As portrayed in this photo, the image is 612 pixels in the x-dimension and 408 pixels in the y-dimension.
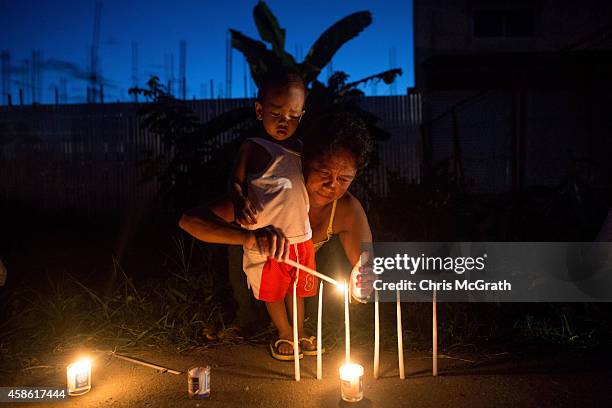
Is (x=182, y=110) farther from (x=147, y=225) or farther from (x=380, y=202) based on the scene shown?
(x=380, y=202)

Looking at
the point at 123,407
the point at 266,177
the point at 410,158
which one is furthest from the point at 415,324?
the point at 410,158

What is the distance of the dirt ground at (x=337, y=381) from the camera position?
2076 mm

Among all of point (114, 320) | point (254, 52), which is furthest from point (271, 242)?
point (254, 52)

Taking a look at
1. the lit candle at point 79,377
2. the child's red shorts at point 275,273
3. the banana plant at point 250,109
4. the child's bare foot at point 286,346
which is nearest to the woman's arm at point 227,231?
the child's red shorts at point 275,273

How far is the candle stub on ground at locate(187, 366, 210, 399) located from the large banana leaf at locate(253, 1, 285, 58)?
4.77 meters

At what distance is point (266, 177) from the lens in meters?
2.19

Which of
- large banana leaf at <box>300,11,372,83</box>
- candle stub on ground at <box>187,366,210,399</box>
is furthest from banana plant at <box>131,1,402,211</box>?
candle stub on ground at <box>187,366,210,399</box>

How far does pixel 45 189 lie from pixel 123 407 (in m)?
9.78

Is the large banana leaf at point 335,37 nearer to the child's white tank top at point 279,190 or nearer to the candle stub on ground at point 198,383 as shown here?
the child's white tank top at point 279,190

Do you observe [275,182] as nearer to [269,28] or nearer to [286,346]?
[286,346]

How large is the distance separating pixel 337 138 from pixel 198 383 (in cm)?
133

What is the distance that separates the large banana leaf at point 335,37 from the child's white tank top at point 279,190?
4254 millimetres

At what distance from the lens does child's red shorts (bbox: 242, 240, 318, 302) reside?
2359 millimetres

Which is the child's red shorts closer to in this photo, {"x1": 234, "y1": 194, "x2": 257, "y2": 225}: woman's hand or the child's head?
{"x1": 234, "y1": 194, "x2": 257, "y2": 225}: woman's hand
